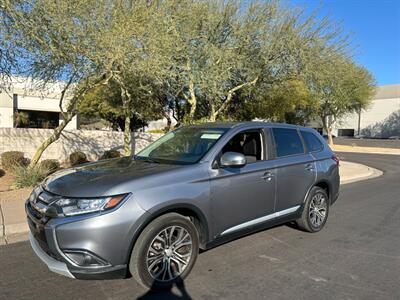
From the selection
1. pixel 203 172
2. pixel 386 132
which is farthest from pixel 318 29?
pixel 386 132

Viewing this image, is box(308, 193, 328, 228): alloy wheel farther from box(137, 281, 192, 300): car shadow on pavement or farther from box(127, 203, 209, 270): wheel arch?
box(137, 281, 192, 300): car shadow on pavement

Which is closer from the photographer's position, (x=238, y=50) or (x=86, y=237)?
(x=86, y=237)

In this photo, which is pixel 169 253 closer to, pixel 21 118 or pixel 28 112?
pixel 21 118

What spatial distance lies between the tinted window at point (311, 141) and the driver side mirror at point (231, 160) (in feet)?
7.15

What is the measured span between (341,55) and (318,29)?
156 cm

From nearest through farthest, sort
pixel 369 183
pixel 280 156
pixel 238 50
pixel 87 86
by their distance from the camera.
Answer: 1. pixel 280 156
2. pixel 87 86
3. pixel 369 183
4. pixel 238 50

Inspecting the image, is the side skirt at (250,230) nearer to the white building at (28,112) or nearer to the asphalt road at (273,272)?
the asphalt road at (273,272)

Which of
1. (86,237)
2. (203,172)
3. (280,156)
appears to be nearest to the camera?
(86,237)

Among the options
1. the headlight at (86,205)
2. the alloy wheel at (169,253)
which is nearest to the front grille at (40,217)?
the headlight at (86,205)

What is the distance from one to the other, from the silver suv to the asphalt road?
32 centimetres

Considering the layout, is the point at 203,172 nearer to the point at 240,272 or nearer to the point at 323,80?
the point at 240,272

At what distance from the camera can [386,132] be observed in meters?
63.9

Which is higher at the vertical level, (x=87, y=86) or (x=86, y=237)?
(x=87, y=86)

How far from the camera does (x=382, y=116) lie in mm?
64938
